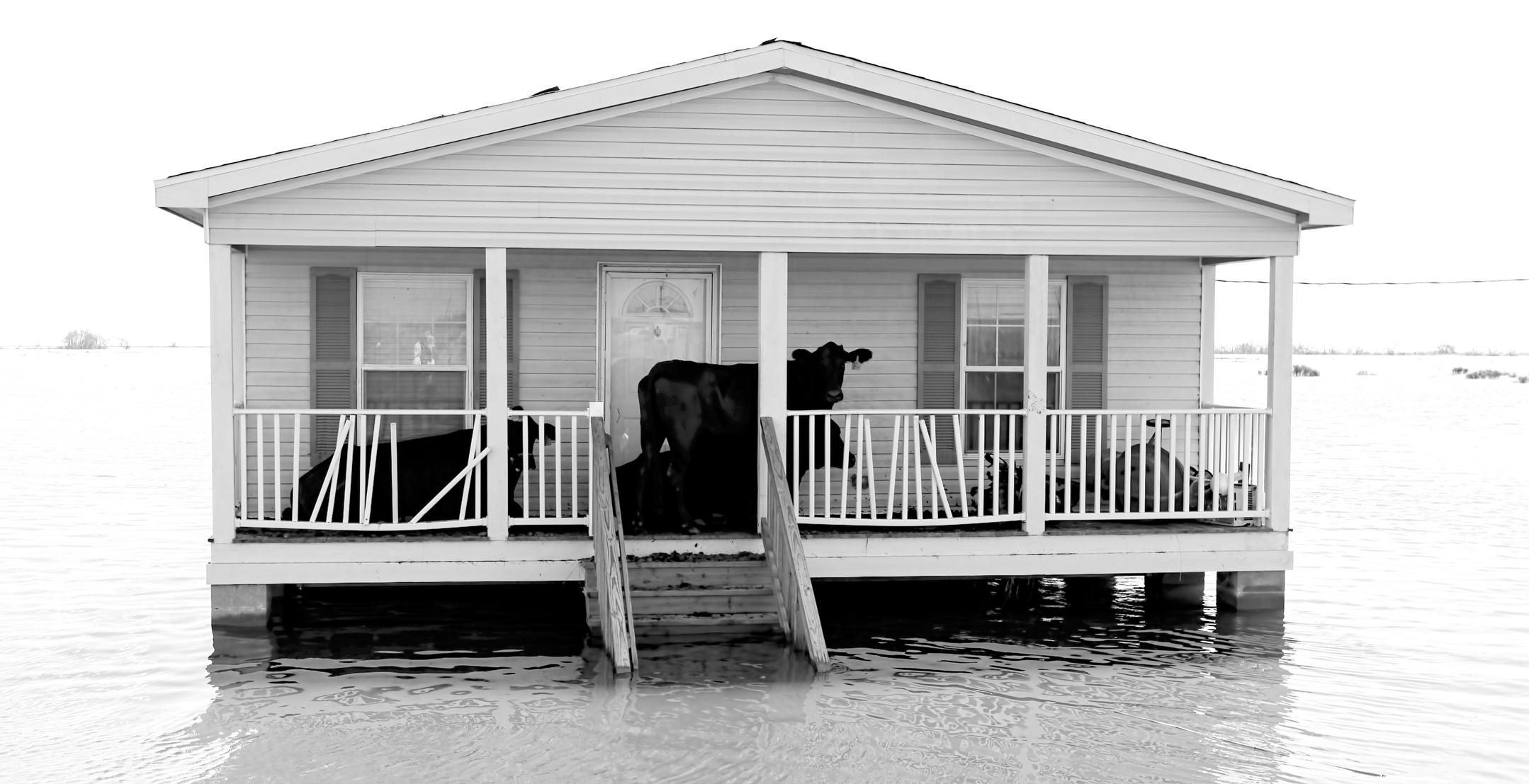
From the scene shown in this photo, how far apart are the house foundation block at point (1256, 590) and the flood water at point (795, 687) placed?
184 millimetres

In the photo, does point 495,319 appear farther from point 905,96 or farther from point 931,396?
point 931,396

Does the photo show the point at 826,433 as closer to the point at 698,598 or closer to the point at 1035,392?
the point at 698,598

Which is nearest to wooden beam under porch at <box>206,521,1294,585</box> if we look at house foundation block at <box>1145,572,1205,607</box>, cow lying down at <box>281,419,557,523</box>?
cow lying down at <box>281,419,557,523</box>

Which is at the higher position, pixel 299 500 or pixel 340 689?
pixel 299 500

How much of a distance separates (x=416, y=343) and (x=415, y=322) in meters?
0.20

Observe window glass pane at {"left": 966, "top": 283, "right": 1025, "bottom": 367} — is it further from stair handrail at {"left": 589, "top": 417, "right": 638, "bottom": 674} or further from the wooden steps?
stair handrail at {"left": 589, "top": 417, "right": 638, "bottom": 674}

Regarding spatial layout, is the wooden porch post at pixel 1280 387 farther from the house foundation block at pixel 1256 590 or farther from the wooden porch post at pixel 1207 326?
the wooden porch post at pixel 1207 326

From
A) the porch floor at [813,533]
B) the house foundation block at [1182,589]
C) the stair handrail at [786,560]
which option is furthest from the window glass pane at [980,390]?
the stair handrail at [786,560]

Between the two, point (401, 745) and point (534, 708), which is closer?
point (401, 745)

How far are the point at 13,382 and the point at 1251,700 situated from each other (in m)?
76.0

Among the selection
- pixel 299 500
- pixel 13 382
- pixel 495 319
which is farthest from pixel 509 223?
pixel 13 382

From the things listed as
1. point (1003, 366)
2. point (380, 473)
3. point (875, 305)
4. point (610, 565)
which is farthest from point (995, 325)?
point (380, 473)

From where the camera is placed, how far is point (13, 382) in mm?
72000

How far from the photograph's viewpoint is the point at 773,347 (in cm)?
1076
